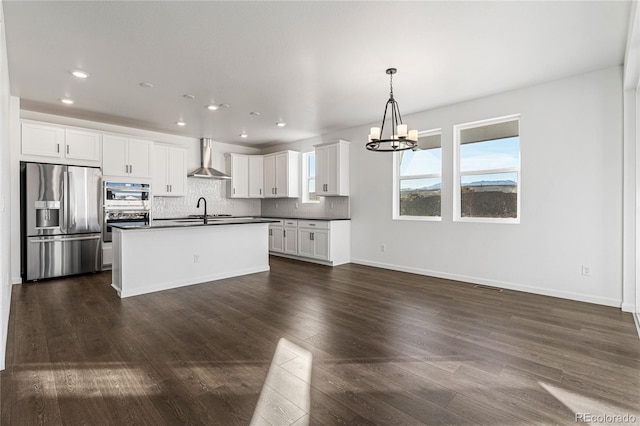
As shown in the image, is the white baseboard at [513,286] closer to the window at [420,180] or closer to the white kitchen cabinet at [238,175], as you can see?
the window at [420,180]

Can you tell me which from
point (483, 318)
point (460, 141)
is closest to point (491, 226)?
point (460, 141)

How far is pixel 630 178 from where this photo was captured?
11.3 ft

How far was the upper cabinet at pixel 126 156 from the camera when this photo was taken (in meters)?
5.63

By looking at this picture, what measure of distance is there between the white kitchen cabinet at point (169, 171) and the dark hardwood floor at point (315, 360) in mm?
3019

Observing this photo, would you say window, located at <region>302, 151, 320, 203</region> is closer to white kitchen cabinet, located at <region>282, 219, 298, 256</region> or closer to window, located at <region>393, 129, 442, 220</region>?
white kitchen cabinet, located at <region>282, 219, 298, 256</region>

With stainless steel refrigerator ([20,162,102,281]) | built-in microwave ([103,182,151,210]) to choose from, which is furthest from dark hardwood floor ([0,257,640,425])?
built-in microwave ([103,182,151,210])

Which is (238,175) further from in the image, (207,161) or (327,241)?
(327,241)

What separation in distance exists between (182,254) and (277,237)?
9.79 ft

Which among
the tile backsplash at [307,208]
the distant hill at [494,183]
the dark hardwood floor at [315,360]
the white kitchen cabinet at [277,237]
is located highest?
the distant hill at [494,183]

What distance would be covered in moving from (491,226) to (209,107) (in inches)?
182

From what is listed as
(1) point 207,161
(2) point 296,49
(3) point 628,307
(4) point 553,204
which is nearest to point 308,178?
(1) point 207,161

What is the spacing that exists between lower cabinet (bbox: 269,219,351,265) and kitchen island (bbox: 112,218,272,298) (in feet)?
3.80

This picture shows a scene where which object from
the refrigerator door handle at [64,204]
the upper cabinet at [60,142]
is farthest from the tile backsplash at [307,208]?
the refrigerator door handle at [64,204]

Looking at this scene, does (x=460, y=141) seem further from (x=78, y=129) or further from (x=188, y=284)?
(x=78, y=129)
